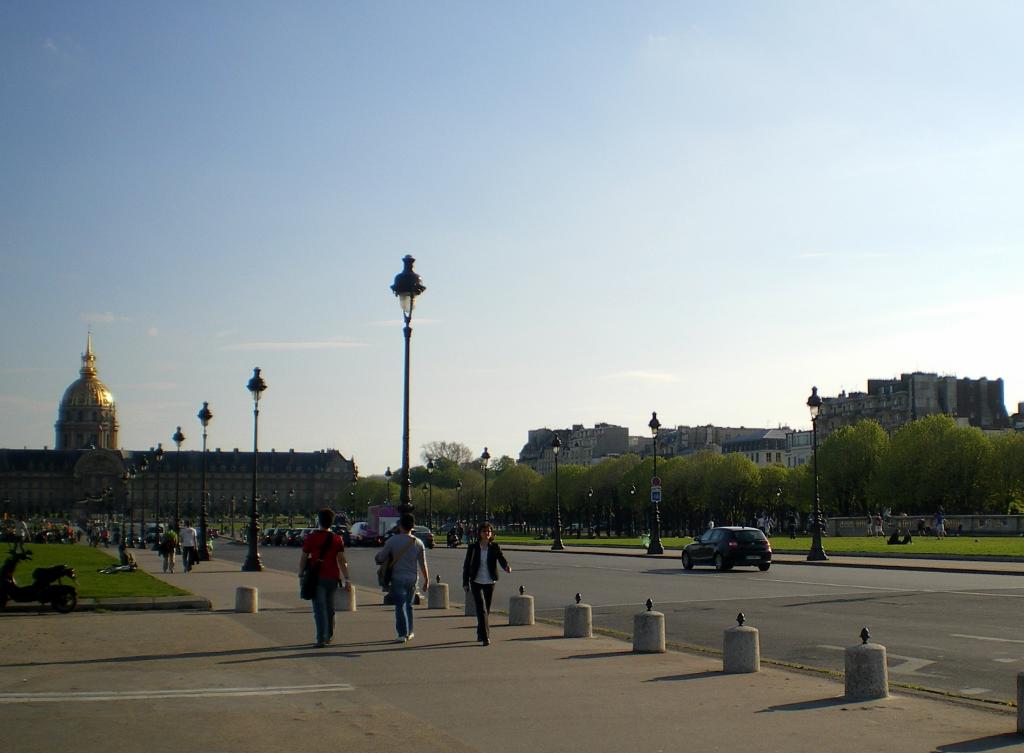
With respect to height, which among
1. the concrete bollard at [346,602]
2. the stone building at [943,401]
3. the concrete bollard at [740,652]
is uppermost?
the stone building at [943,401]

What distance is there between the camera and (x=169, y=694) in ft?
40.6

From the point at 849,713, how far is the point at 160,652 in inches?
369

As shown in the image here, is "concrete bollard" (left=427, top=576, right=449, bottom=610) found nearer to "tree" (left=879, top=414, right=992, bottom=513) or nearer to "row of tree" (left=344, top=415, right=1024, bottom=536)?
"row of tree" (left=344, top=415, right=1024, bottom=536)

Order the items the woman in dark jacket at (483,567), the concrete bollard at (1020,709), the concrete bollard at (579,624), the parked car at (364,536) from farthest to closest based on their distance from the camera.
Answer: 1. the parked car at (364,536)
2. the concrete bollard at (579,624)
3. the woman in dark jacket at (483,567)
4. the concrete bollard at (1020,709)

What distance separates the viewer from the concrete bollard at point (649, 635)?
51.6 feet

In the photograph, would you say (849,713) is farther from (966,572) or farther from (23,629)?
(966,572)

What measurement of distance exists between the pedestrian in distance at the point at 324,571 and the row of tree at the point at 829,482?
6989 cm

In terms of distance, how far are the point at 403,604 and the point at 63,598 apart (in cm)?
878

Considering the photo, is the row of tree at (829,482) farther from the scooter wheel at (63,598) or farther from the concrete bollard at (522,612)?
the concrete bollard at (522,612)

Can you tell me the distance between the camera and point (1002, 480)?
322ft

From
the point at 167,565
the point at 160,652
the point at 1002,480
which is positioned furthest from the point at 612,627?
the point at 1002,480

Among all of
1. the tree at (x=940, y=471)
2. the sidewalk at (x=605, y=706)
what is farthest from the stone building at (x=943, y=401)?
the sidewalk at (x=605, y=706)

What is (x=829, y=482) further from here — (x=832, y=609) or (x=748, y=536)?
(x=832, y=609)

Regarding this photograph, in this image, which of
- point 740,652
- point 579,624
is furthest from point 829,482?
point 740,652
